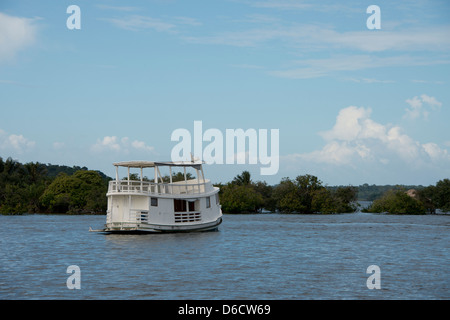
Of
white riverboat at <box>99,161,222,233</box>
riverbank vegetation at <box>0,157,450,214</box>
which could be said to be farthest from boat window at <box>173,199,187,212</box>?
riverbank vegetation at <box>0,157,450,214</box>

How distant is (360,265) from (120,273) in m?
13.4

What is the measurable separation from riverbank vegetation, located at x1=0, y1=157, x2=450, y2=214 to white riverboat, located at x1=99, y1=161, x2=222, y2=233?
178ft

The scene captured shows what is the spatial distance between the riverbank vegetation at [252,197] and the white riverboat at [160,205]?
2132 inches

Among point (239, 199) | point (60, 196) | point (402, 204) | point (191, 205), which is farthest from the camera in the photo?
point (239, 199)

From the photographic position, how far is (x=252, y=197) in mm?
112938

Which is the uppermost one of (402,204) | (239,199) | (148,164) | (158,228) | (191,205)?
(148,164)

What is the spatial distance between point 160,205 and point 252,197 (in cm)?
6846

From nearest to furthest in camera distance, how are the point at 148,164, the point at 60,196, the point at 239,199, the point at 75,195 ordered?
the point at 148,164, the point at 60,196, the point at 75,195, the point at 239,199

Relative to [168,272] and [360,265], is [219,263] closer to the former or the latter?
[168,272]

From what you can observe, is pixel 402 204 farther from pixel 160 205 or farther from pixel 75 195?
pixel 160 205

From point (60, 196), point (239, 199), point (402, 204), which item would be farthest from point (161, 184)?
point (402, 204)
